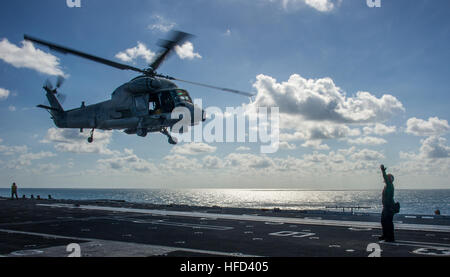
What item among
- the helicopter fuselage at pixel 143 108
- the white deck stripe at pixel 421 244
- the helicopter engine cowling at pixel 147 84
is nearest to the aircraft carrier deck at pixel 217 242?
the white deck stripe at pixel 421 244

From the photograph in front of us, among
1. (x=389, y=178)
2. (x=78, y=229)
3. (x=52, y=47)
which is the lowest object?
(x=78, y=229)

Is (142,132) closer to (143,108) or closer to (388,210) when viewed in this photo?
(143,108)

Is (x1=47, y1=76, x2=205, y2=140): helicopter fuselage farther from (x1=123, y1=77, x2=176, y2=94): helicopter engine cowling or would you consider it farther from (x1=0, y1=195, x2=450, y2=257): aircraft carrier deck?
(x1=0, y1=195, x2=450, y2=257): aircraft carrier deck

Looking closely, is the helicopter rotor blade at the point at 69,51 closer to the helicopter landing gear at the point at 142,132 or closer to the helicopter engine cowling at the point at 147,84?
the helicopter engine cowling at the point at 147,84

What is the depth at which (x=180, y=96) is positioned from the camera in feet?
85.5

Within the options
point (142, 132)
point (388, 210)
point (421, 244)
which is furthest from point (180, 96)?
point (421, 244)

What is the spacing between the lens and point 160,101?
2642 cm

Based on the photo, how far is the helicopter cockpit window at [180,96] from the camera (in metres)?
25.8

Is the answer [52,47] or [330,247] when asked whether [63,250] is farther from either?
[52,47]

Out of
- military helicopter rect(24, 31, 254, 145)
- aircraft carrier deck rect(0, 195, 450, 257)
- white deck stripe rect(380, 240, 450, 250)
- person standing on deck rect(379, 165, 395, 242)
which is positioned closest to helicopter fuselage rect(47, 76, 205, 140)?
military helicopter rect(24, 31, 254, 145)

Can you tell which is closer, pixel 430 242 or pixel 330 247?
pixel 330 247
